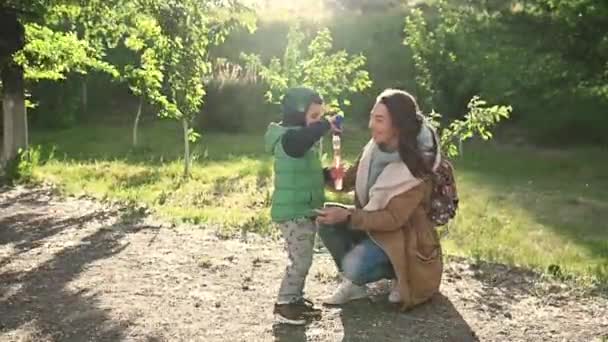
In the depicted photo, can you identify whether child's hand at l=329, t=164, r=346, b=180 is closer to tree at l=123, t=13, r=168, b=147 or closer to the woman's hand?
the woman's hand

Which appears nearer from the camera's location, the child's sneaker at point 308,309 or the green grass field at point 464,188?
the child's sneaker at point 308,309

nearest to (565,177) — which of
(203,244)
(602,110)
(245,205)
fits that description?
(602,110)

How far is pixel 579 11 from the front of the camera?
1118 centimetres

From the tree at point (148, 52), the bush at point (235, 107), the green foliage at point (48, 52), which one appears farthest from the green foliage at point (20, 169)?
the bush at point (235, 107)

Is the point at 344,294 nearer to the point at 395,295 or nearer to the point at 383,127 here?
the point at 395,295

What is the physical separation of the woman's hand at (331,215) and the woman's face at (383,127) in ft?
1.78

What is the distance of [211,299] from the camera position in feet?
17.4

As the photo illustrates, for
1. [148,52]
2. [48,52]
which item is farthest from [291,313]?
[148,52]

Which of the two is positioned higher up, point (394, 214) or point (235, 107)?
point (235, 107)

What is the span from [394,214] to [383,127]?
1.74 ft

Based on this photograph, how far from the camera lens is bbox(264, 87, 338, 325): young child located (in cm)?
446

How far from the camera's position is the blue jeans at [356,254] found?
16.0 ft

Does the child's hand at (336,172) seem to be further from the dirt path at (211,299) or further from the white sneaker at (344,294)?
the dirt path at (211,299)

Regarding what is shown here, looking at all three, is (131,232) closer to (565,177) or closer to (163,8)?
(163,8)
